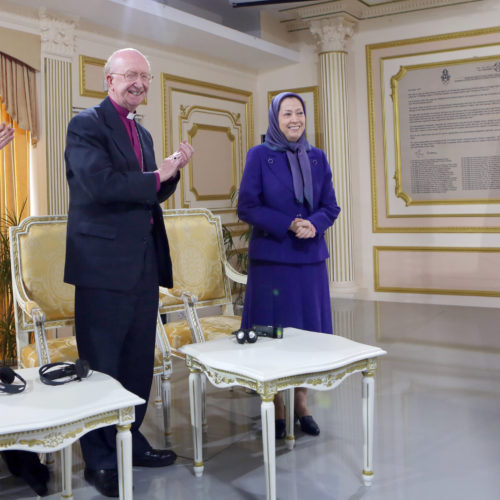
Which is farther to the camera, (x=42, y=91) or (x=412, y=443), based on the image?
(x=42, y=91)

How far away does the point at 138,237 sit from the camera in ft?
7.66

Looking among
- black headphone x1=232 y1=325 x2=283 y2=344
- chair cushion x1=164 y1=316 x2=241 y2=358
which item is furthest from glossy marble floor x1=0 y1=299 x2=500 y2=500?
black headphone x1=232 y1=325 x2=283 y2=344

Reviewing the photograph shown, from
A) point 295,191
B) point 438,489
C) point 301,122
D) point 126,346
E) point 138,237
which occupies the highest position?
point 301,122

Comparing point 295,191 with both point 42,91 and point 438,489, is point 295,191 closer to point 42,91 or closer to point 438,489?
point 438,489

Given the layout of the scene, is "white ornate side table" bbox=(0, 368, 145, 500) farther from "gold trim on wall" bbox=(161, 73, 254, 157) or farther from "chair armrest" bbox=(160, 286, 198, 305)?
"gold trim on wall" bbox=(161, 73, 254, 157)

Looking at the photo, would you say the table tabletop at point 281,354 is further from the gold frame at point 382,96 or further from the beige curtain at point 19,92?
the gold frame at point 382,96

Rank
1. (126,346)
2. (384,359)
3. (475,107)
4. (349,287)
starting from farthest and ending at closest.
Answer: (349,287) → (475,107) → (384,359) → (126,346)

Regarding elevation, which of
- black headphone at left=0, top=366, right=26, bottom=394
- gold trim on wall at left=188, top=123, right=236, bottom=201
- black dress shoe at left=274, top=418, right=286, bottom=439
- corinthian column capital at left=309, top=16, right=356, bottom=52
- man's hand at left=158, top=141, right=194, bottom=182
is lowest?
black dress shoe at left=274, top=418, right=286, bottom=439

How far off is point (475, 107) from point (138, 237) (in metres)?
4.86

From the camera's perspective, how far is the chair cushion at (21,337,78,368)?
8.57 feet

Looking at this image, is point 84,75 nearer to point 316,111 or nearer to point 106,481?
point 316,111

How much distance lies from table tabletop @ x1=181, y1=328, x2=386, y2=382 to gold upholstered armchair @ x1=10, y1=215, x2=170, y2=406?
55 cm

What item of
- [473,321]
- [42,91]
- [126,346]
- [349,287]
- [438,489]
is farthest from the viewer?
[349,287]

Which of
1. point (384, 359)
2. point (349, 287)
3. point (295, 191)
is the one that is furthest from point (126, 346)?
point (349, 287)
